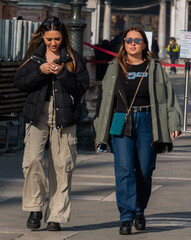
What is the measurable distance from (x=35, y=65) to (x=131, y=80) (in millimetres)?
817

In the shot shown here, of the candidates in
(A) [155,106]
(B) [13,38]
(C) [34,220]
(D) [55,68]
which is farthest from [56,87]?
(B) [13,38]

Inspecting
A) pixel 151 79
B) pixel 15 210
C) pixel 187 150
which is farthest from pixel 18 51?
pixel 151 79

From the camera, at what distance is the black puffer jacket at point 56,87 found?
7062 mm

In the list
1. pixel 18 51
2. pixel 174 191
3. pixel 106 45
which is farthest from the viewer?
pixel 106 45

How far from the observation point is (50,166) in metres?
7.23

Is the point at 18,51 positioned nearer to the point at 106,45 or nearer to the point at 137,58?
the point at 137,58

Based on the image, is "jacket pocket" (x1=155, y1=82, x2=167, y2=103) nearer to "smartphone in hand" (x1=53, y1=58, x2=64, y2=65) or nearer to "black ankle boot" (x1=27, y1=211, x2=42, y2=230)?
"smartphone in hand" (x1=53, y1=58, x2=64, y2=65)

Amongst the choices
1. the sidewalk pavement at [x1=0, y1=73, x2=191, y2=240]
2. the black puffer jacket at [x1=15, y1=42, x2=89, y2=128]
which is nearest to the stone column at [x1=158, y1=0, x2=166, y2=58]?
the sidewalk pavement at [x1=0, y1=73, x2=191, y2=240]

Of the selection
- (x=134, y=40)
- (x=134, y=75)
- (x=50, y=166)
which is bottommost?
(x=50, y=166)

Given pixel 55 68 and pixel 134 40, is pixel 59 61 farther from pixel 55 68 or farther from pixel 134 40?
pixel 134 40

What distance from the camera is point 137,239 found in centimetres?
702

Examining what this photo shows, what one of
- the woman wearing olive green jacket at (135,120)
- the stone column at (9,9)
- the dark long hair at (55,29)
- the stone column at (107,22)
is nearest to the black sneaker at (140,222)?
the woman wearing olive green jacket at (135,120)

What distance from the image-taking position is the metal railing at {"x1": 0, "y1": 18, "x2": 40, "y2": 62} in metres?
12.5

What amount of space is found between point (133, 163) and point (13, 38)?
5.88 m
